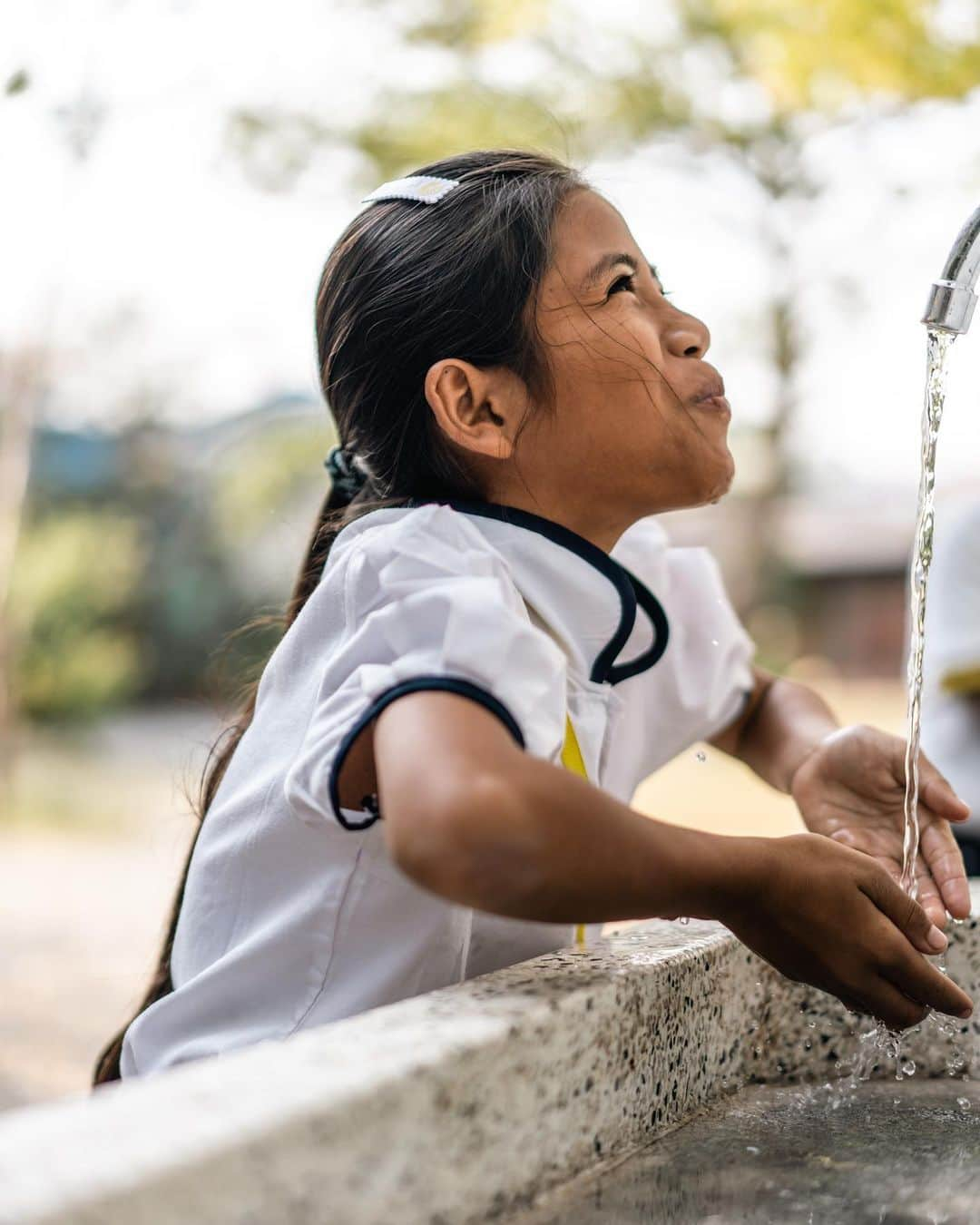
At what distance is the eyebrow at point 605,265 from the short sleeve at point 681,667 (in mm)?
335

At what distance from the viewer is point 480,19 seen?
7.87m

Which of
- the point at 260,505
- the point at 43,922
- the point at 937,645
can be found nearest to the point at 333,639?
the point at 937,645

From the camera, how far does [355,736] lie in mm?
923

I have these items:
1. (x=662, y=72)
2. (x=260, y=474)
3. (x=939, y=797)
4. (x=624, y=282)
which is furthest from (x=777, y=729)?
(x=260, y=474)

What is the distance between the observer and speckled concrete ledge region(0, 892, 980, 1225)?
0.55m

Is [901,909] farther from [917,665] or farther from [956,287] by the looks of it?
[956,287]

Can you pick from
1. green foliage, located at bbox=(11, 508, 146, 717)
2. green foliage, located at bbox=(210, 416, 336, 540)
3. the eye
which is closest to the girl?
the eye

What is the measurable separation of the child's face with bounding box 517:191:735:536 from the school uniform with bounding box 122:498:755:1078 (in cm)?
6

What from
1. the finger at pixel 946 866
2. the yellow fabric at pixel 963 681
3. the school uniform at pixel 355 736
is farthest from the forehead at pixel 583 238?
A: the yellow fabric at pixel 963 681

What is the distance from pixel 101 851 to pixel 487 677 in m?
6.16

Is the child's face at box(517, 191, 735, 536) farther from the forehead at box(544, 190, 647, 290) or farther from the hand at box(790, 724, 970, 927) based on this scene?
the hand at box(790, 724, 970, 927)

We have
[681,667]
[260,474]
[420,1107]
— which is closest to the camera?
[420,1107]

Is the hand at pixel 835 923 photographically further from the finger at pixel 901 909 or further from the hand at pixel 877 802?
the hand at pixel 877 802

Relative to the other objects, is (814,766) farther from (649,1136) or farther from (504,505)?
(649,1136)
